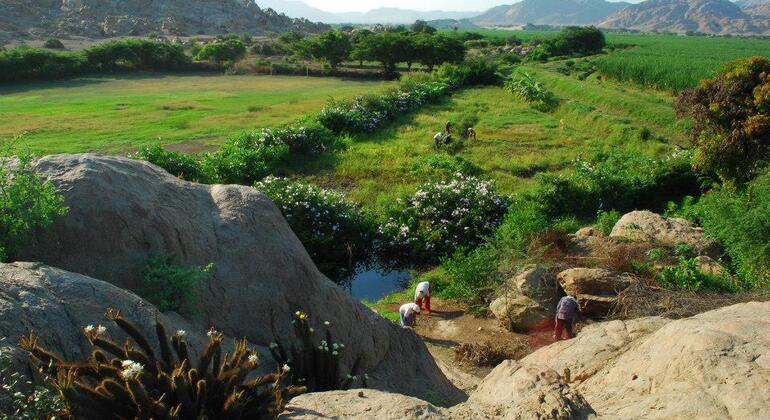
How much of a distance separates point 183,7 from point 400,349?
487 feet

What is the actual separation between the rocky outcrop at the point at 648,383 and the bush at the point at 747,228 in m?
6.50

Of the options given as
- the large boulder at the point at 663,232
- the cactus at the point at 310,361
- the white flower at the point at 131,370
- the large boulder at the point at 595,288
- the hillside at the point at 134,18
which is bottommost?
the large boulder at the point at 595,288

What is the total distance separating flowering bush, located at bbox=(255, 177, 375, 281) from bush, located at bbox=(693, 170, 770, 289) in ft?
30.7

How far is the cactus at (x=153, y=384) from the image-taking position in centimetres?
468

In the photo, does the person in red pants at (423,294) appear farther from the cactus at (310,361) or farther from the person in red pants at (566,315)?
the cactus at (310,361)

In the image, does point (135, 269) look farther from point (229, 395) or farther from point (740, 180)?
Result: point (740, 180)

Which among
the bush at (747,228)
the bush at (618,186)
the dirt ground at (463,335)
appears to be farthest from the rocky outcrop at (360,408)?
the bush at (618,186)

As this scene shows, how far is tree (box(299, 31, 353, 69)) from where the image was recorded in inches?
2552

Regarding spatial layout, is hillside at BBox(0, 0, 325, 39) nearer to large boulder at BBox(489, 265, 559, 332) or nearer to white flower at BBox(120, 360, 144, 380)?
large boulder at BBox(489, 265, 559, 332)

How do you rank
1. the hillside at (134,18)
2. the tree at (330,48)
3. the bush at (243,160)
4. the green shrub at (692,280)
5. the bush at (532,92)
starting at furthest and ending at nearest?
the hillside at (134,18) → the tree at (330,48) → the bush at (532,92) → the bush at (243,160) → the green shrub at (692,280)

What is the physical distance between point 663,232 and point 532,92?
27496 mm

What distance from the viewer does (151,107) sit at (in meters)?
39.8

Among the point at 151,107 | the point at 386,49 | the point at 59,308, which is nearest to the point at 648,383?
the point at 59,308

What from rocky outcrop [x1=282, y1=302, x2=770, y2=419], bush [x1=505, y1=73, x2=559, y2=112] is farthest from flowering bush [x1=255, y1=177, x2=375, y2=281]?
bush [x1=505, y1=73, x2=559, y2=112]
